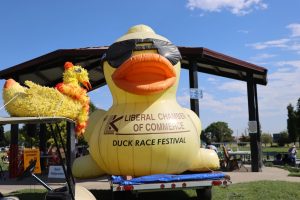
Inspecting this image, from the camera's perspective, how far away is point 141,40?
28.1ft

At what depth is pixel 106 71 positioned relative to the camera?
8953 mm

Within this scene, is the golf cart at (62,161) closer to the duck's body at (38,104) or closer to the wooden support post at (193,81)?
the duck's body at (38,104)

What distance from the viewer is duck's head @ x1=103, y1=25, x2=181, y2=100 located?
820cm

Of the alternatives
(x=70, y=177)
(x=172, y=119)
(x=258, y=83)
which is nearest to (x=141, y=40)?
(x=172, y=119)

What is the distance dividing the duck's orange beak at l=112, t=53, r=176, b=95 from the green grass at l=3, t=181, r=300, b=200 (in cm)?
237

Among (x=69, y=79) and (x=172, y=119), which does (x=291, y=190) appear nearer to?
(x=172, y=119)

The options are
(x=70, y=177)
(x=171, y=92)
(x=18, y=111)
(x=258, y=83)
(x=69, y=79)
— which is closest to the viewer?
(x=70, y=177)

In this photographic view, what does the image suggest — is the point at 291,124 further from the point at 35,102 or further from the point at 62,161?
the point at 62,161

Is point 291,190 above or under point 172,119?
under

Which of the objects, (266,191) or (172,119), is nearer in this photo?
(172,119)

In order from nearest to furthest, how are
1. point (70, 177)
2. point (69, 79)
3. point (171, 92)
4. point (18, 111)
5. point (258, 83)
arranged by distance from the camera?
1. point (70, 177)
2. point (18, 111)
3. point (171, 92)
4. point (69, 79)
5. point (258, 83)

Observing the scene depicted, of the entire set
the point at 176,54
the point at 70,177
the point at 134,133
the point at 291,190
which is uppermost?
the point at 176,54

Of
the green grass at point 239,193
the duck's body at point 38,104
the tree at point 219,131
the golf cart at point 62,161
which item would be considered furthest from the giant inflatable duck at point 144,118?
the tree at point 219,131

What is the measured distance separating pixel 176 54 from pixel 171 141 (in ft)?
6.25
